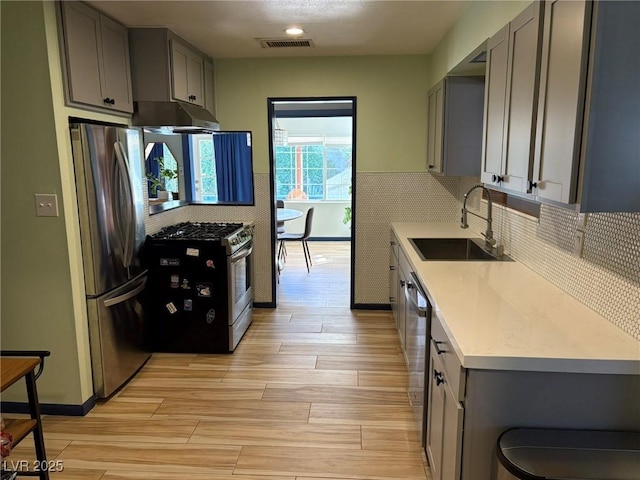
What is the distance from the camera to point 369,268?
4.55 metres

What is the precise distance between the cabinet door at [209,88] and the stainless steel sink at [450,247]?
2258 millimetres

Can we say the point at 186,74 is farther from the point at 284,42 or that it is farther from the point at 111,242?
the point at 111,242

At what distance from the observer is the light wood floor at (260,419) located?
7.53ft

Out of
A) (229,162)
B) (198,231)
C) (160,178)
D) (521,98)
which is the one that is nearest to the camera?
(521,98)

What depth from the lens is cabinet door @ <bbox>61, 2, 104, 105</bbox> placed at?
2525mm

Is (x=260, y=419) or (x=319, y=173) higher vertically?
(x=319, y=173)

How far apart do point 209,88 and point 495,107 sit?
286 centimetres

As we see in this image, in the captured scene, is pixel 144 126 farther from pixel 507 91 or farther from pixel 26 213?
pixel 507 91

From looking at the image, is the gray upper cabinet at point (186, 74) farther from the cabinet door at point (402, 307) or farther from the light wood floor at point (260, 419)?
the cabinet door at point (402, 307)

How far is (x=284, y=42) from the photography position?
371 cm

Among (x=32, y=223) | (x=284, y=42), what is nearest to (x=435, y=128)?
(x=284, y=42)

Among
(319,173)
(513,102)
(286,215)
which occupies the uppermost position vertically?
(513,102)

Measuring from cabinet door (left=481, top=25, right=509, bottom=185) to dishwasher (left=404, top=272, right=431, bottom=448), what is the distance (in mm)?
692

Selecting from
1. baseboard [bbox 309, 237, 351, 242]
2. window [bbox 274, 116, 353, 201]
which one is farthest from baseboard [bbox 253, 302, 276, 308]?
window [bbox 274, 116, 353, 201]
